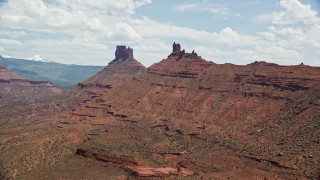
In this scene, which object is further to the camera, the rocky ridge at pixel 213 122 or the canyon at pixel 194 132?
the rocky ridge at pixel 213 122

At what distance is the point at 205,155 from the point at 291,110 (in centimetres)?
3323

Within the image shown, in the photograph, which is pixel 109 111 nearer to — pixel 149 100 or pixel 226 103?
pixel 149 100

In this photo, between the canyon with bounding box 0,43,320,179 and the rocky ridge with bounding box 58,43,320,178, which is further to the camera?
the rocky ridge with bounding box 58,43,320,178

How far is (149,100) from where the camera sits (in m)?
186

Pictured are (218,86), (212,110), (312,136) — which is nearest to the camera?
(312,136)

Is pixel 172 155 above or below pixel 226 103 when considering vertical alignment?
below

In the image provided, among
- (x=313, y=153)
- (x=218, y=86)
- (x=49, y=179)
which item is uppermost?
(x=218, y=86)

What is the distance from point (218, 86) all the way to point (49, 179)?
276 ft

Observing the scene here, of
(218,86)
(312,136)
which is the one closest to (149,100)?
(218,86)

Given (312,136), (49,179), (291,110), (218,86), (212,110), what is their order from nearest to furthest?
(49,179) → (312,136) → (291,110) → (212,110) → (218,86)

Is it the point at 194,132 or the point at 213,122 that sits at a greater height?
the point at 213,122

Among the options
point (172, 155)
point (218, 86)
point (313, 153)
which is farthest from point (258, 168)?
point (218, 86)

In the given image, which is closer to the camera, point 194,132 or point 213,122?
point 194,132

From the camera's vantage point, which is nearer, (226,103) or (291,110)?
(291,110)
